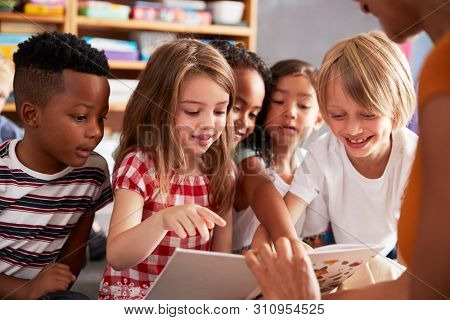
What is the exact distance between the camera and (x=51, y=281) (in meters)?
1.11

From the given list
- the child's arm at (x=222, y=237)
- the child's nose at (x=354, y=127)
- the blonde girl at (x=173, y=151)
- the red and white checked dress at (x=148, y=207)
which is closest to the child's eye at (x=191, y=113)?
the blonde girl at (x=173, y=151)

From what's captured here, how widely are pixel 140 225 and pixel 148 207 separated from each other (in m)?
0.19

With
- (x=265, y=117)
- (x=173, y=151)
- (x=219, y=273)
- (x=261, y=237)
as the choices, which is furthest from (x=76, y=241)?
(x=265, y=117)

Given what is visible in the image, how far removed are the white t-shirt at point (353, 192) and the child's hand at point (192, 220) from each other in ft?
1.72

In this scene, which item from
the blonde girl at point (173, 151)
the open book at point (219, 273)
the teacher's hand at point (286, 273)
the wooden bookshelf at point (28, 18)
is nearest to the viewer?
the teacher's hand at point (286, 273)

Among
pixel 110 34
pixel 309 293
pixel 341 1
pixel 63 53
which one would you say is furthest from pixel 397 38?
pixel 341 1

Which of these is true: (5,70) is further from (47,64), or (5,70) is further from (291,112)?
(291,112)

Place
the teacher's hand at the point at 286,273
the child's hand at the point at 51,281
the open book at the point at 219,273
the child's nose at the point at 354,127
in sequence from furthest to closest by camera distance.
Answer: the child's nose at the point at 354,127
the child's hand at the point at 51,281
the open book at the point at 219,273
the teacher's hand at the point at 286,273

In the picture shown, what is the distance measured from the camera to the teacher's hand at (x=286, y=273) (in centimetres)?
74

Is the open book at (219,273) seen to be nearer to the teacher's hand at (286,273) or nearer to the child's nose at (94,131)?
the teacher's hand at (286,273)

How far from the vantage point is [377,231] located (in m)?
1.42

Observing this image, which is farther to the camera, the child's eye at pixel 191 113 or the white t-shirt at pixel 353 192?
the white t-shirt at pixel 353 192

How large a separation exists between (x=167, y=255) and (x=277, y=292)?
506mm
